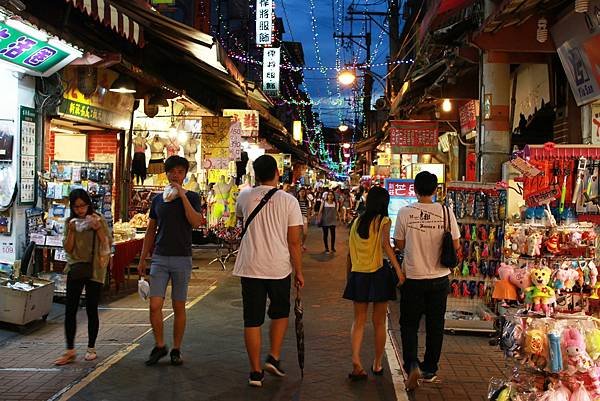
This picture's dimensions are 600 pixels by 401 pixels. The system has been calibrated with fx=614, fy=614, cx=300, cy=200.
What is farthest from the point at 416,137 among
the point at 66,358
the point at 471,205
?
the point at 66,358

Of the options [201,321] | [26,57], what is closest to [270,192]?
[201,321]

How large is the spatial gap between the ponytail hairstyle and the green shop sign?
4.75 meters

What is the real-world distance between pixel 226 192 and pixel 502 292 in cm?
1113

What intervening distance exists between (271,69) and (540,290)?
843 inches

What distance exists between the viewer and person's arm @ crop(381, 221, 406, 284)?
5715 mm

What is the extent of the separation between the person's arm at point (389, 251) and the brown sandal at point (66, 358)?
3.40 metres

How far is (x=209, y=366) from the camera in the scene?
6.34 m

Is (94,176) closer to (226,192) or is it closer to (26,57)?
(26,57)

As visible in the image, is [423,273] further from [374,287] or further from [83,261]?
[83,261]

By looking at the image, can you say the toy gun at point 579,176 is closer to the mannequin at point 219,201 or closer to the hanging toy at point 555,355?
the hanging toy at point 555,355

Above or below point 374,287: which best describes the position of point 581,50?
above

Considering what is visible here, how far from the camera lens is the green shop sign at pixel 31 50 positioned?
7.50 m

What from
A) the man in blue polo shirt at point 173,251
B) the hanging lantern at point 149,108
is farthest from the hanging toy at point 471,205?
the hanging lantern at point 149,108

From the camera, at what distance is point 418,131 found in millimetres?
16438
